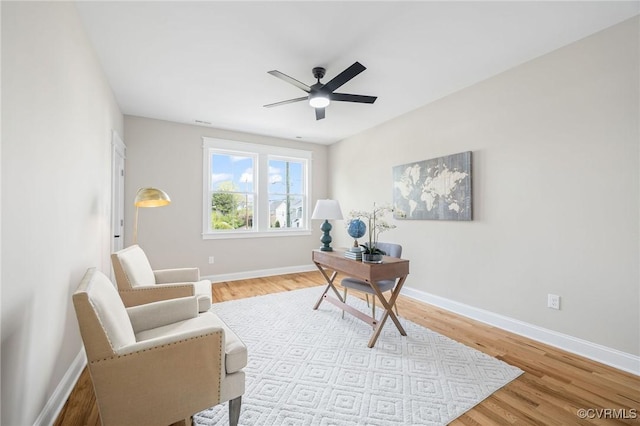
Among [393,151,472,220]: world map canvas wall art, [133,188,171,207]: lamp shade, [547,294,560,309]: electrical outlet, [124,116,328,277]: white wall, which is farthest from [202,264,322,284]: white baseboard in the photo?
[547,294,560,309]: electrical outlet

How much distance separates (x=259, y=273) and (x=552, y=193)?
14.0 ft

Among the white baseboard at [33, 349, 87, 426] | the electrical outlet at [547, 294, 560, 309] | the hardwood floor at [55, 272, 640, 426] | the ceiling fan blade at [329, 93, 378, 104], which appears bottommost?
the hardwood floor at [55, 272, 640, 426]

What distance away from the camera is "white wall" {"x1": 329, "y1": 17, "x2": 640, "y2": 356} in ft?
7.00

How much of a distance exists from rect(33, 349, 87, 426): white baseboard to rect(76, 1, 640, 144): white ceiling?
2512 millimetres

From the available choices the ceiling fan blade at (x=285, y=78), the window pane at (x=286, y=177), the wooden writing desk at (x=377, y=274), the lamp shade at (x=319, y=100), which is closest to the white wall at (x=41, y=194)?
the ceiling fan blade at (x=285, y=78)

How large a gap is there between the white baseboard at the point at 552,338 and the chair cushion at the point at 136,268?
3.21 metres

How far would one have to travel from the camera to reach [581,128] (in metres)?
2.35

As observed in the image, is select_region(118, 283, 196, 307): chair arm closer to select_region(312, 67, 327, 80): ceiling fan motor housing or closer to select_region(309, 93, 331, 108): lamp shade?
select_region(309, 93, 331, 108): lamp shade

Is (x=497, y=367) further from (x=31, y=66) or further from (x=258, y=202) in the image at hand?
(x=258, y=202)

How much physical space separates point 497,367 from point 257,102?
3655 mm

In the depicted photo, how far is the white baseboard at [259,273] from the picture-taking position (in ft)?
15.3

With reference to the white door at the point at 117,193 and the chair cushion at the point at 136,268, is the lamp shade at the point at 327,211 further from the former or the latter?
the white door at the point at 117,193

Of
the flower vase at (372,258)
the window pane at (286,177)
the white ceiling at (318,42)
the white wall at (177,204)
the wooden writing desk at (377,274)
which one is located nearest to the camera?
the white ceiling at (318,42)

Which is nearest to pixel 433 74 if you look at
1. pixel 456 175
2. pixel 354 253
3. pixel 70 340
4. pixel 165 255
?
pixel 456 175
